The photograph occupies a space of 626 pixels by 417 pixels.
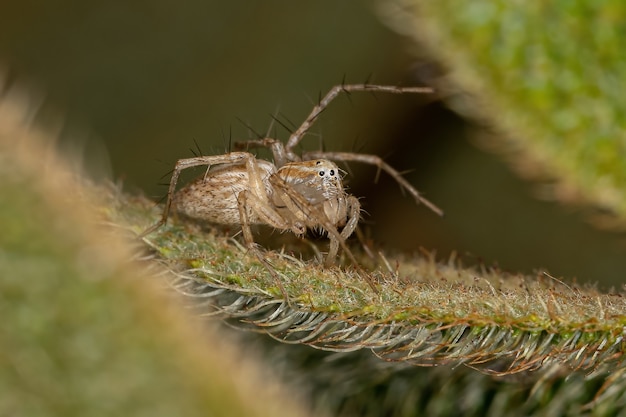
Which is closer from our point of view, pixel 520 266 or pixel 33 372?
pixel 33 372

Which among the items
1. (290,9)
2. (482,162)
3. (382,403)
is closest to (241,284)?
(382,403)

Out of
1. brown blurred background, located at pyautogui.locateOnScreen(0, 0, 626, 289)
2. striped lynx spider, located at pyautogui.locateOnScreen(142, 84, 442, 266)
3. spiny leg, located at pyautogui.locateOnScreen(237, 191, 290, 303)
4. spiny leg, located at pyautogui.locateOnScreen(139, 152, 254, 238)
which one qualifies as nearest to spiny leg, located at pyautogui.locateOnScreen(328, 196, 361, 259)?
striped lynx spider, located at pyautogui.locateOnScreen(142, 84, 442, 266)

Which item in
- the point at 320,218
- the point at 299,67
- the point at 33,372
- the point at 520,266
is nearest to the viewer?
the point at 33,372

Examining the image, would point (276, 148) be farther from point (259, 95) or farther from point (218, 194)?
point (259, 95)

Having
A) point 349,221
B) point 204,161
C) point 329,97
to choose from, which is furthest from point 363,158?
point 204,161

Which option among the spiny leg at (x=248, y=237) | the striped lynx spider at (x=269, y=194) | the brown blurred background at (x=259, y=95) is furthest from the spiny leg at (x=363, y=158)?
the brown blurred background at (x=259, y=95)

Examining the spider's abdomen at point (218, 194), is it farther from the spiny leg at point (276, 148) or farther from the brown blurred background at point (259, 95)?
the brown blurred background at point (259, 95)

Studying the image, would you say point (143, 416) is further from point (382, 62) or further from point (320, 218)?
point (382, 62)
